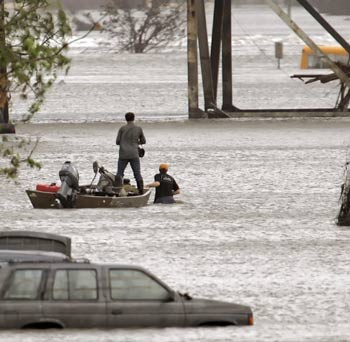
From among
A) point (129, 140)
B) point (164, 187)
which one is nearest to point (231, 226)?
point (164, 187)

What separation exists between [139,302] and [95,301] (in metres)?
0.42

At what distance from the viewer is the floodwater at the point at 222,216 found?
15258 mm

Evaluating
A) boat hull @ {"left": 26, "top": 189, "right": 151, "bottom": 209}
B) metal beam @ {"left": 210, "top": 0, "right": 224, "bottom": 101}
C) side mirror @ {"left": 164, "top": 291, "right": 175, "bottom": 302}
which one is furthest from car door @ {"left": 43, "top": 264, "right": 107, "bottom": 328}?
metal beam @ {"left": 210, "top": 0, "right": 224, "bottom": 101}

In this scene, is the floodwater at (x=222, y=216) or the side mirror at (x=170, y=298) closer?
the side mirror at (x=170, y=298)

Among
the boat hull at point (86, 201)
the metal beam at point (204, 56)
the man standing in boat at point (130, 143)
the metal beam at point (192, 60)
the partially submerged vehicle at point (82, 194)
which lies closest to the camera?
the partially submerged vehicle at point (82, 194)

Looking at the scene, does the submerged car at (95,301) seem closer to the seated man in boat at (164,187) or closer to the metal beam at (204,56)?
the seated man in boat at (164,187)

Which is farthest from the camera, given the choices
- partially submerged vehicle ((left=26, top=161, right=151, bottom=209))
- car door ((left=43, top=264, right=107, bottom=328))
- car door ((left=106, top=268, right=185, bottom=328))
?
partially submerged vehicle ((left=26, top=161, right=151, bottom=209))

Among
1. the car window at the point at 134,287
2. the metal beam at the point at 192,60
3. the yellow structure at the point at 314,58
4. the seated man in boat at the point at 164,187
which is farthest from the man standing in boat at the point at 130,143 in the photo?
the yellow structure at the point at 314,58

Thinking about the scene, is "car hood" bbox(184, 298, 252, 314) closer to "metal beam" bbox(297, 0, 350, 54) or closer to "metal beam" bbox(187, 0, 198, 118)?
"metal beam" bbox(187, 0, 198, 118)

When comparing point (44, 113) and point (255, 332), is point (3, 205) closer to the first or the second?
point (255, 332)

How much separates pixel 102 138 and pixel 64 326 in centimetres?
1929

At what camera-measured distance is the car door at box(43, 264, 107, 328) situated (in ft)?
45.1

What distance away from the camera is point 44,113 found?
131ft

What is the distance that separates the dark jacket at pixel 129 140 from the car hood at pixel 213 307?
9740 millimetres
